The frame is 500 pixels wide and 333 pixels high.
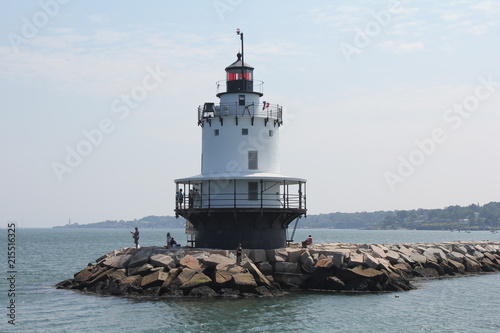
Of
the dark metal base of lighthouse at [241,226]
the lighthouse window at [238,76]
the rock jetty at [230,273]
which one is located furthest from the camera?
the lighthouse window at [238,76]

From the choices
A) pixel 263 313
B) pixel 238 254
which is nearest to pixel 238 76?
pixel 238 254

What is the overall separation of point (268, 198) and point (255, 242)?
8.05 ft

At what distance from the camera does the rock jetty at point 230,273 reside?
29859mm

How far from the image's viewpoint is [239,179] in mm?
34812

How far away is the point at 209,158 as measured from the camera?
3631cm

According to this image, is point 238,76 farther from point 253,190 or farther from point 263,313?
point 263,313

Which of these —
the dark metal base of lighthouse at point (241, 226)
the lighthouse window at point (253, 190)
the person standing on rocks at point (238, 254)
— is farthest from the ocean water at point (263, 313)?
the lighthouse window at point (253, 190)

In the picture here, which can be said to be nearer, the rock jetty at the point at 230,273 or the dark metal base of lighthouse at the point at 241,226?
the rock jetty at the point at 230,273

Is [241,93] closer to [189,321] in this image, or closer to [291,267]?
[291,267]

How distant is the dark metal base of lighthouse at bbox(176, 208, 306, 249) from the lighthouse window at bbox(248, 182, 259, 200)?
110cm

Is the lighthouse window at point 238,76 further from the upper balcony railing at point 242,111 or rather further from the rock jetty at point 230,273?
the rock jetty at point 230,273

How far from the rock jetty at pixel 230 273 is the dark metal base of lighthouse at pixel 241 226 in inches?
53.2

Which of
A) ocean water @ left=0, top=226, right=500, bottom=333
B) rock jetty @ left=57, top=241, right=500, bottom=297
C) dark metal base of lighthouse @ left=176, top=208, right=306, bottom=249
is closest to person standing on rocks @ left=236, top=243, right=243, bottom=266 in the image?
rock jetty @ left=57, top=241, right=500, bottom=297

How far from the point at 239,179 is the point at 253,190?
987 mm
